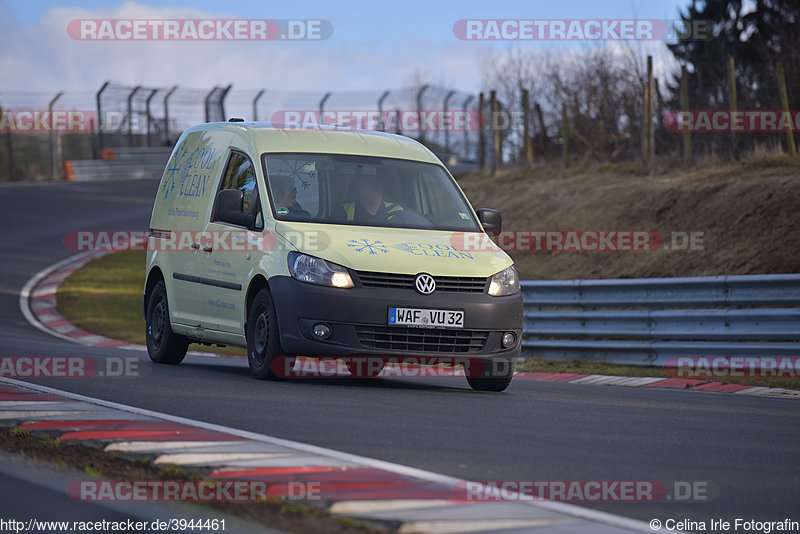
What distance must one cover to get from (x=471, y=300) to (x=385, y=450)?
3.18 metres

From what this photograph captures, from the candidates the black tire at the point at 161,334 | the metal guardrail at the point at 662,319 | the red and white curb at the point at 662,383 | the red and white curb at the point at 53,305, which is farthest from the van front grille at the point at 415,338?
the red and white curb at the point at 53,305

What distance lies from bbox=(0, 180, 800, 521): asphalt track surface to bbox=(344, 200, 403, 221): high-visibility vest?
1.32 metres

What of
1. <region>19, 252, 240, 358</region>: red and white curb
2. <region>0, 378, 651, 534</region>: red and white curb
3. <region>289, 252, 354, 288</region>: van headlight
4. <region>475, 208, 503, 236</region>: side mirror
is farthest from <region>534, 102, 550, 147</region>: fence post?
<region>0, 378, 651, 534</region>: red and white curb

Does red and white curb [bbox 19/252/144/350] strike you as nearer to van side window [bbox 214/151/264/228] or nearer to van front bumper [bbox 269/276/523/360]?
van side window [bbox 214/151/264/228]

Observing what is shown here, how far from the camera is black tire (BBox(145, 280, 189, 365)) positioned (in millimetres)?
10984

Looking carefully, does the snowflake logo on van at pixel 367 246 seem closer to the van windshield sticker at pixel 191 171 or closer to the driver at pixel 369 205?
the driver at pixel 369 205

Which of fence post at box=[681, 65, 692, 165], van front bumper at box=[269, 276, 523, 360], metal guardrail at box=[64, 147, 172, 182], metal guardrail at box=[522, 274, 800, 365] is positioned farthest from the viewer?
metal guardrail at box=[64, 147, 172, 182]

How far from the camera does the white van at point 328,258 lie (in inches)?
343

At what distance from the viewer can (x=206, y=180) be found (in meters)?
10.6

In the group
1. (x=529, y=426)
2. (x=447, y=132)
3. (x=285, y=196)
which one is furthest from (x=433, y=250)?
(x=447, y=132)

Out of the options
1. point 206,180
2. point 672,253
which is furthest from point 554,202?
point 206,180

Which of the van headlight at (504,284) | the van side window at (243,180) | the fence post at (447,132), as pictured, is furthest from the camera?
the fence post at (447,132)

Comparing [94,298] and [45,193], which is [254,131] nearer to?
[94,298]

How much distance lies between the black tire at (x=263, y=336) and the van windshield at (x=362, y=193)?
0.70 metres
